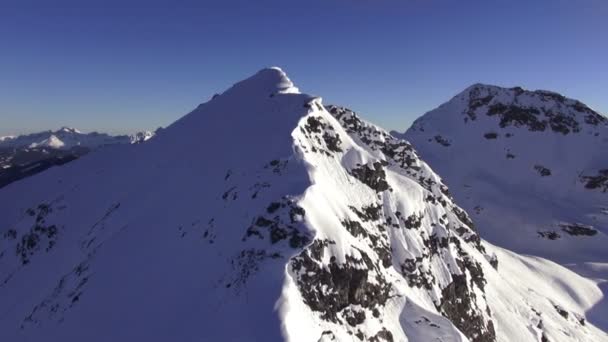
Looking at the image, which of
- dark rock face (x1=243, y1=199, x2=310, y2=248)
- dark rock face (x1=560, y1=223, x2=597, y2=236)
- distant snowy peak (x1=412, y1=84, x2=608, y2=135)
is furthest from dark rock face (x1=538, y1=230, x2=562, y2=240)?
dark rock face (x1=243, y1=199, x2=310, y2=248)

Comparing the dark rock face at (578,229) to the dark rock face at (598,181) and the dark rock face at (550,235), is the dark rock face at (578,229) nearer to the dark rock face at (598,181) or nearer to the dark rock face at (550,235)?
the dark rock face at (550,235)

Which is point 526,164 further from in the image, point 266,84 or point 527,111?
point 266,84

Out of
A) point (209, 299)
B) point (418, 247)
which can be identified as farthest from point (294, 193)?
point (418, 247)

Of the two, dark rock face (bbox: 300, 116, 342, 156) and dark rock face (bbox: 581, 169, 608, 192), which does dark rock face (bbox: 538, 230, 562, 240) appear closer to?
dark rock face (bbox: 581, 169, 608, 192)

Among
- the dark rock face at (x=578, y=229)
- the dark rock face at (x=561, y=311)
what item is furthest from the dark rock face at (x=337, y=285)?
the dark rock face at (x=578, y=229)

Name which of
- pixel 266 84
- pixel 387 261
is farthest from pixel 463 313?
pixel 266 84

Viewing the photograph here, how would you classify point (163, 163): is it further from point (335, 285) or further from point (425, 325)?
point (425, 325)
